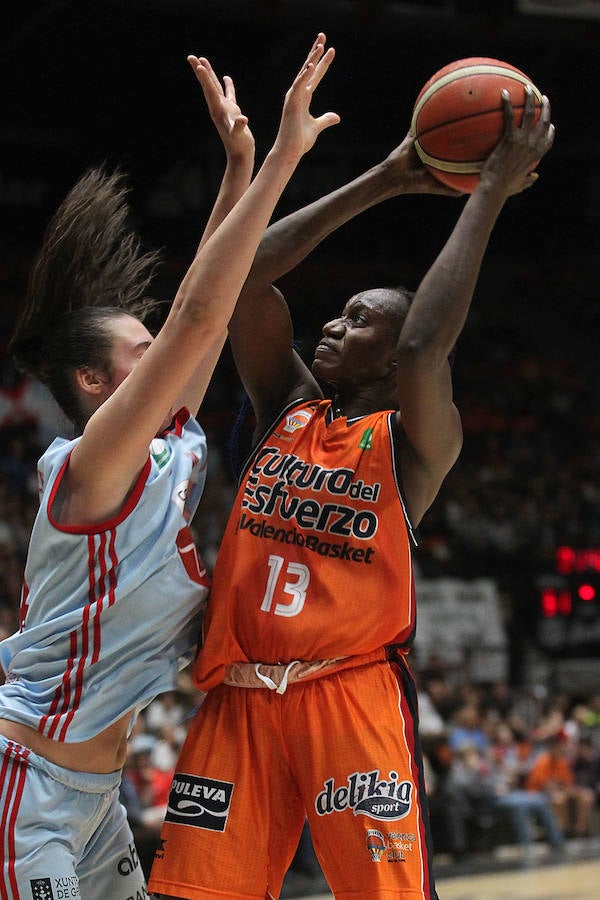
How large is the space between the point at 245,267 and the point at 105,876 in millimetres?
1360

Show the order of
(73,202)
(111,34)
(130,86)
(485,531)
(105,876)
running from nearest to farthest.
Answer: (105,876)
(73,202)
(111,34)
(130,86)
(485,531)

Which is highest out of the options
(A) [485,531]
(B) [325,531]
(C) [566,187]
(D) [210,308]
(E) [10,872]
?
(C) [566,187]

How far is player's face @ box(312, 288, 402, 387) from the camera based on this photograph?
2.98 metres

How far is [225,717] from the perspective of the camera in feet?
9.35

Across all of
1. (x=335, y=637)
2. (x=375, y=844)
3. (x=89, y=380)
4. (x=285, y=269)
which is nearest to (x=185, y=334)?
(x=89, y=380)

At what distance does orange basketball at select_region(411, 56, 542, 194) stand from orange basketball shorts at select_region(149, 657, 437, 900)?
1181 millimetres

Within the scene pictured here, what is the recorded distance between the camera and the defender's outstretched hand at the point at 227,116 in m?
2.64

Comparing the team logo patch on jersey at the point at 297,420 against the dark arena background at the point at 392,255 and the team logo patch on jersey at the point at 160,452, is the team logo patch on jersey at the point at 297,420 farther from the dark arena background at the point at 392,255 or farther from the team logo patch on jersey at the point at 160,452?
the dark arena background at the point at 392,255

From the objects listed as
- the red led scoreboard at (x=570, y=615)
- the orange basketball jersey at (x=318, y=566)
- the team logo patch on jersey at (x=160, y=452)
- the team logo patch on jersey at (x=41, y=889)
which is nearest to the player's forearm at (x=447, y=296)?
the orange basketball jersey at (x=318, y=566)

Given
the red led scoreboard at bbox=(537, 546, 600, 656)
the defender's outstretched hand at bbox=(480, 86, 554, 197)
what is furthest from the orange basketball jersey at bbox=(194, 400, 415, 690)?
the red led scoreboard at bbox=(537, 546, 600, 656)

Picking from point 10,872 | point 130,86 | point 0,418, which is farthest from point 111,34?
point 10,872

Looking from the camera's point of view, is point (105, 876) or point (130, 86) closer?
point (105, 876)

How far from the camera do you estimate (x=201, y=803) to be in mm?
2766

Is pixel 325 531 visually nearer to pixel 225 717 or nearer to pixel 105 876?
pixel 225 717
